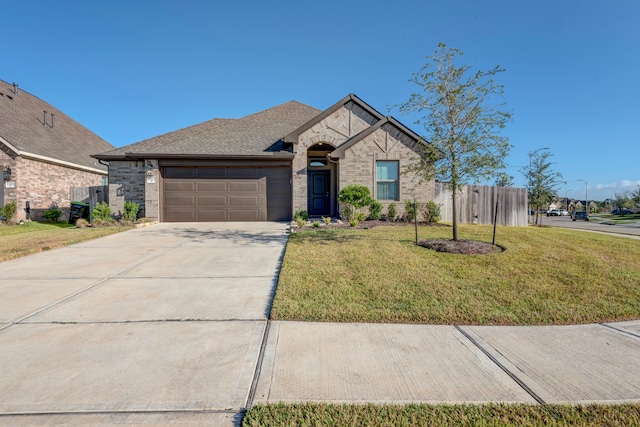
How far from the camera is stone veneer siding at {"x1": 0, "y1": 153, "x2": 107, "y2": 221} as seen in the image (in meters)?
13.9

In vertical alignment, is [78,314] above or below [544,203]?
below

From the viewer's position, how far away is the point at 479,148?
698 centimetres

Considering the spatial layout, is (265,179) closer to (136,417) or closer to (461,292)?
(461,292)

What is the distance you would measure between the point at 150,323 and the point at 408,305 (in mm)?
3066

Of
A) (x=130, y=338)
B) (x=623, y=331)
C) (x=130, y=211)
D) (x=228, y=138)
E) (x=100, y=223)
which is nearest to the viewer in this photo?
(x=130, y=338)

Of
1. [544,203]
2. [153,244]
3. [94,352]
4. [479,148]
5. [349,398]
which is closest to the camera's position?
[349,398]

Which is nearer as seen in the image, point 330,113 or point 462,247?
point 462,247

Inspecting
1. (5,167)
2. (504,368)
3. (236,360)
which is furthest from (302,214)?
(5,167)

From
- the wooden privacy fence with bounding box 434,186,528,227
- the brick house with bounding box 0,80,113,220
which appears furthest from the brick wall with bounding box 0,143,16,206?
the wooden privacy fence with bounding box 434,186,528,227

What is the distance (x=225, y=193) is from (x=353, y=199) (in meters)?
5.66

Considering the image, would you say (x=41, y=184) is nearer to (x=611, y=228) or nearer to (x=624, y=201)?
(x=611, y=228)

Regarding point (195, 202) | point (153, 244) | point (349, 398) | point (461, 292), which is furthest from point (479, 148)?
point (195, 202)

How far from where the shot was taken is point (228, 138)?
1395 centimetres

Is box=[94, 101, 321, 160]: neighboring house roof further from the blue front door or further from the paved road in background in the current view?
the paved road in background
